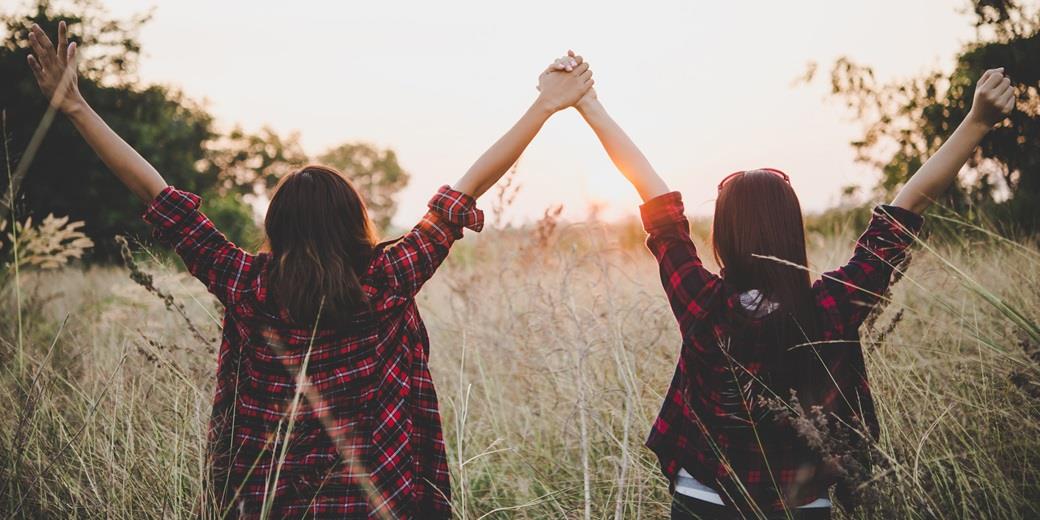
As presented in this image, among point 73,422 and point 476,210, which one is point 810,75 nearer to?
point 476,210

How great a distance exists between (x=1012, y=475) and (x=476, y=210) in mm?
1843

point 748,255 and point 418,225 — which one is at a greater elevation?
point 418,225

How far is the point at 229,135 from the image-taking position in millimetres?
30938

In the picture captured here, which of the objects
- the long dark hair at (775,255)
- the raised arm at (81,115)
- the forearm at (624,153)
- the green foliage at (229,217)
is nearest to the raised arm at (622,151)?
the forearm at (624,153)

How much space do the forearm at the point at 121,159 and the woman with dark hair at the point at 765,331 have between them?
1.34 metres

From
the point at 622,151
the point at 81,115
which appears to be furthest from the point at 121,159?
the point at 622,151

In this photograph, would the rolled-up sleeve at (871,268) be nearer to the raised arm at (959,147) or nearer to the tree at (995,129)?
the raised arm at (959,147)

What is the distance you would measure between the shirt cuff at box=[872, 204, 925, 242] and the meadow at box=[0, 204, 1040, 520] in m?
0.06

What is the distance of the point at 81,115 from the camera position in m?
1.63

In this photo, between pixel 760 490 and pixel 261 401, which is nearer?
pixel 760 490

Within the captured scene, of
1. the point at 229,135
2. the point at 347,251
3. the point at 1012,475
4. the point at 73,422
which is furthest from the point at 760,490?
the point at 229,135

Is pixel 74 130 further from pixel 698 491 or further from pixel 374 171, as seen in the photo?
pixel 374 171

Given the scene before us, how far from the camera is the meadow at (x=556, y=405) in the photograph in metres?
1.71

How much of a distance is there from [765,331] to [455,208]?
86 cm
